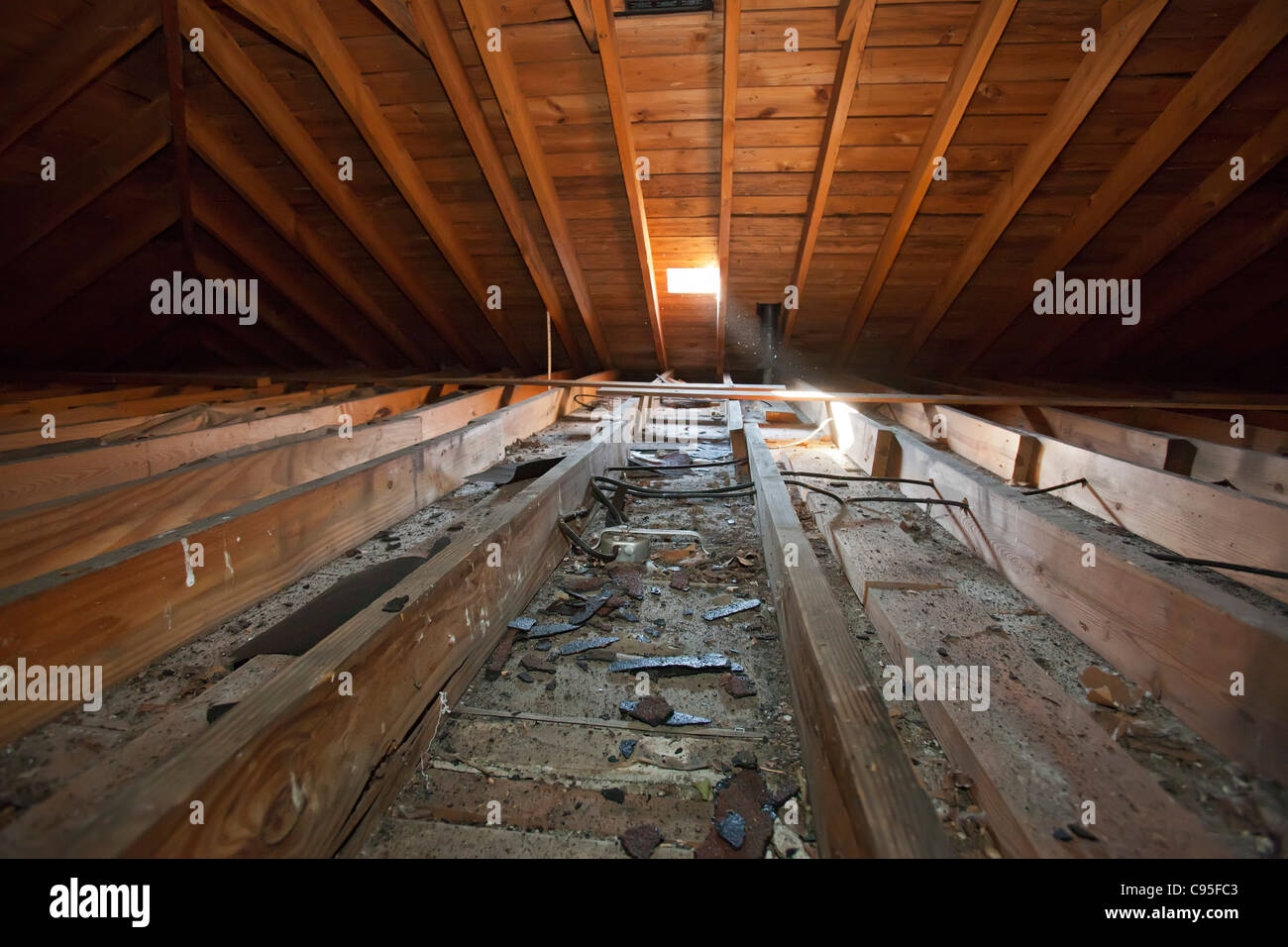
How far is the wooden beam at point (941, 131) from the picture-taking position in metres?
2.43

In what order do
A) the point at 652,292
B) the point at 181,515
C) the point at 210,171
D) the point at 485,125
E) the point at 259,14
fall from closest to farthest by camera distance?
1. the point at 181,515
2. the point at 259,14
3. the point at 485,125
4. the point at 210,171
5. the point at 652,292

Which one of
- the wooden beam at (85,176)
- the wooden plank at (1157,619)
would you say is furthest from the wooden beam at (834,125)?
the wooden beam at (85,176)

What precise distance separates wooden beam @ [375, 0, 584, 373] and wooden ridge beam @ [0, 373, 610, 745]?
82.9 inches

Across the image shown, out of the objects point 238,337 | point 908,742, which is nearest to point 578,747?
point 908,742

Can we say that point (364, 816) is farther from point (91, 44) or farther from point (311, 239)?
point (311, 239)

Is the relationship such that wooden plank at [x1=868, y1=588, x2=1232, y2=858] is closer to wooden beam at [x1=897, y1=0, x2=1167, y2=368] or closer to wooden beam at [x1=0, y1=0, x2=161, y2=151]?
wooden beam at [x1=897, y1=0, x2=1167, y2=368]

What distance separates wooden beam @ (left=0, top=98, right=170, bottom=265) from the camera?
9.82 ft

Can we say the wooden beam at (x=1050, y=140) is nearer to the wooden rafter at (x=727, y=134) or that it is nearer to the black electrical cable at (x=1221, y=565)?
the wooden rafter at (x=727, y=134)

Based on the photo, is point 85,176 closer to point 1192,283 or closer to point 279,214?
point 279,214

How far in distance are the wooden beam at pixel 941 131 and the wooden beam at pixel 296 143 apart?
3.35 meters

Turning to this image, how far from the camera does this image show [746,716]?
39.8 inches

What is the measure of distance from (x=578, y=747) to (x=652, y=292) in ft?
12.9
